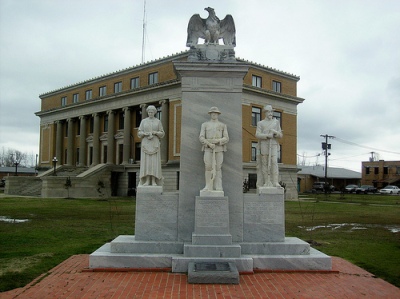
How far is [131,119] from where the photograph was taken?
47.1 m

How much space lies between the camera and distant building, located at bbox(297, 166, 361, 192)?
7494 centimetres

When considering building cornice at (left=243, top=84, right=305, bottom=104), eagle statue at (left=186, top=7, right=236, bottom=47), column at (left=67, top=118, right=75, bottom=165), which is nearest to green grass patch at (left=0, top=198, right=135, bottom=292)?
eagle statue at (left=186, top=7, right=236, bottom=47)

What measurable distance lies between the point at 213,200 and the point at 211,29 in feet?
14.5

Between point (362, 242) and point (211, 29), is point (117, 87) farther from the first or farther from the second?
point (362, 242)

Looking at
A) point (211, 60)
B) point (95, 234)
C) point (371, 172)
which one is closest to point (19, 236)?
point (95, 234)

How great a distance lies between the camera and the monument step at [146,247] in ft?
28.8

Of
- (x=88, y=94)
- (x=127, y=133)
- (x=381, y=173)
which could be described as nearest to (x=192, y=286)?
(x=127, y=133)

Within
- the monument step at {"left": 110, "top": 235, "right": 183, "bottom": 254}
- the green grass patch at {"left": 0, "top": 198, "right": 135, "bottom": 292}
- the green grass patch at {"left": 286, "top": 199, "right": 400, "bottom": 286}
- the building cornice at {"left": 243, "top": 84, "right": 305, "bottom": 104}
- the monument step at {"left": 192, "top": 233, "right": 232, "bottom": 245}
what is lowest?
the green grass patch at {"left": 0, "top": 198, "right": 135, "bottom": 292}

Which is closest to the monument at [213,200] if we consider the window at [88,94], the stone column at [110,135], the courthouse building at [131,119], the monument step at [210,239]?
the monument step at [210,239]

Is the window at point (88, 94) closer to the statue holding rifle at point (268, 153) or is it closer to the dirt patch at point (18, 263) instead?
the dirt patch at point (18, 263)

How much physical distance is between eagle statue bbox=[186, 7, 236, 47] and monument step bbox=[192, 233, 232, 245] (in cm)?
479

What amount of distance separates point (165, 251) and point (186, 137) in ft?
8.88

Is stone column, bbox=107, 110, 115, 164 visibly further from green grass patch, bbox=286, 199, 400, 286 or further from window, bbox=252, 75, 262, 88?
green grass patch, bbox=286, 199, 400, 286

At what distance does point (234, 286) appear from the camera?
23.8 feet
